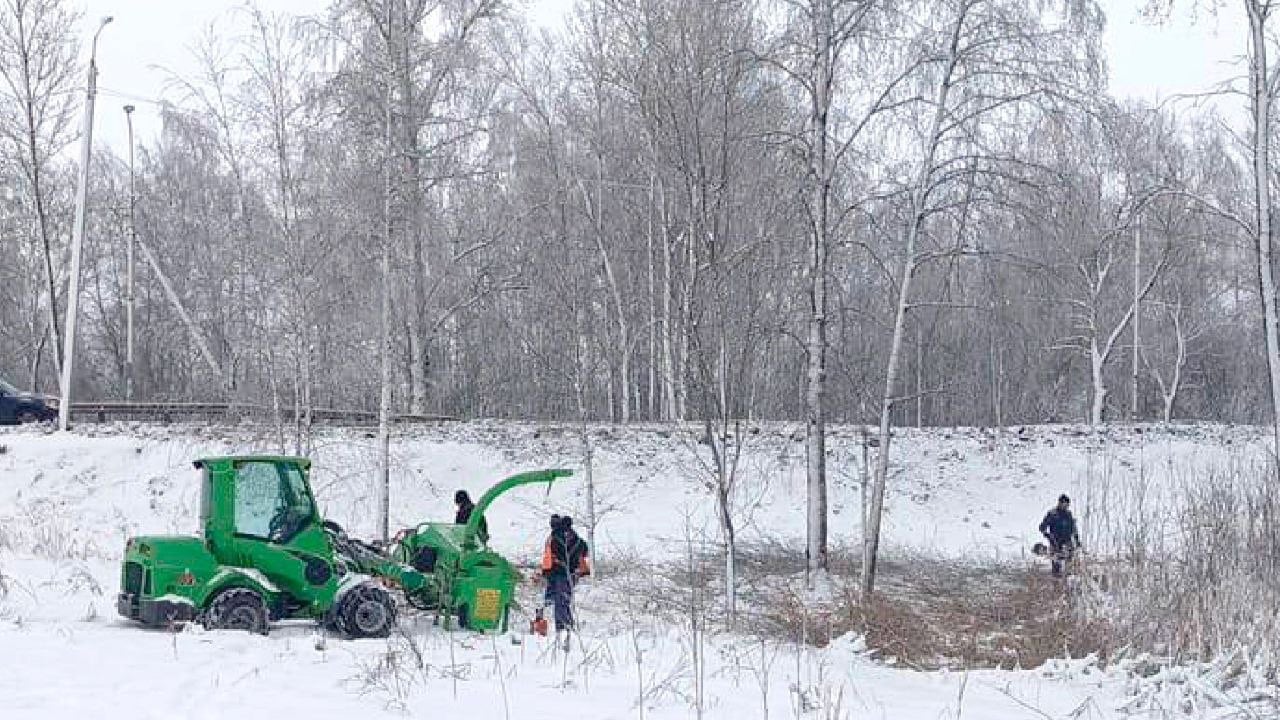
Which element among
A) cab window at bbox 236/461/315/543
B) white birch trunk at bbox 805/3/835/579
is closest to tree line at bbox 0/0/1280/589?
white birch trunk at bbox 805/3/835/579

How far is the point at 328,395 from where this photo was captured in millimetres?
37656

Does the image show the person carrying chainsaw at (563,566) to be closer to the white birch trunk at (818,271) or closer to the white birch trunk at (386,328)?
the white birch trunk at (818,271)

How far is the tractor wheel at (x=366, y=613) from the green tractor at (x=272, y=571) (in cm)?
1

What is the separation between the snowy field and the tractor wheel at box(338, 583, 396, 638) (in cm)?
54

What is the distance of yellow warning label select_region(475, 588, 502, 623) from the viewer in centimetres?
1526

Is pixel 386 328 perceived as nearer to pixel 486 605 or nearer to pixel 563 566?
pixel 563 566

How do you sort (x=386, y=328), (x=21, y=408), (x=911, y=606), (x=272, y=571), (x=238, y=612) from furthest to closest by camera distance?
(x=21, y=408), (x=386, y=328), (x=911, y=606), (x=272, y=571), (x=238, y=612)

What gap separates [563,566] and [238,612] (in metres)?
3.79

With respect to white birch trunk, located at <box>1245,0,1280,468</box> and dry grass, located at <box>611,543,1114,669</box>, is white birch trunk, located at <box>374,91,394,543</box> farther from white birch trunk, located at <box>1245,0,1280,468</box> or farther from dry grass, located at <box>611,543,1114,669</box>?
white birch trunk, located at <box>1245,0,1280,468</box>

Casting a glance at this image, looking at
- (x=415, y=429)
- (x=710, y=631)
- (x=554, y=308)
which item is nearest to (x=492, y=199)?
(x=554, y=308)

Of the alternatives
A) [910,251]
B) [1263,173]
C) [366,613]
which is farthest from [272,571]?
[1263,173]

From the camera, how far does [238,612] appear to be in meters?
14.0

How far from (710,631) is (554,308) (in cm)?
2085

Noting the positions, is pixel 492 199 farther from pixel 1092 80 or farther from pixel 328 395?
pixel 1092 80
